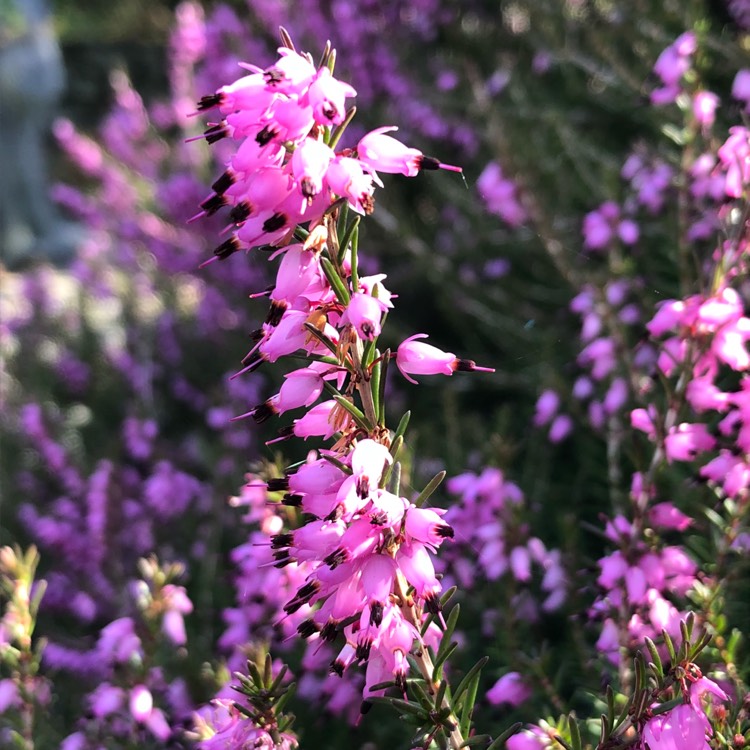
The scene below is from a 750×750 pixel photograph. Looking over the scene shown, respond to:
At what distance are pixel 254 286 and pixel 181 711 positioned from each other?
2810mm

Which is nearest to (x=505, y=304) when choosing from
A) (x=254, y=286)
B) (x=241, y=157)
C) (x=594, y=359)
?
(x=594, y=359)

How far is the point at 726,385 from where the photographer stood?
7.17 ft

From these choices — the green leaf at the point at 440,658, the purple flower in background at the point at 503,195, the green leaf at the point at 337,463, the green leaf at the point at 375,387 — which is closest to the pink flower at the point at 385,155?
the green leaf at the point at 375,387

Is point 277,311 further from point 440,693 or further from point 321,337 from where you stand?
point 440,693

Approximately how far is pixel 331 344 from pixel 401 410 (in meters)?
2.78

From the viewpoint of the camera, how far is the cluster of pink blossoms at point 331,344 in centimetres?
89

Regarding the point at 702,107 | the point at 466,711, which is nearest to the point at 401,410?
the point at 702,107

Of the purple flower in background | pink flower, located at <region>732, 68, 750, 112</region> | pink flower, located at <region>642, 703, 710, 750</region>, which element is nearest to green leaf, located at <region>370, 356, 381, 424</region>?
pink flower, located at <region>642, 703, 710, 750</region>

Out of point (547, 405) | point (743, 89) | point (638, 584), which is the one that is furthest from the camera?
point (547, 405)

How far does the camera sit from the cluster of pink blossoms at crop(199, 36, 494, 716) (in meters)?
0.89

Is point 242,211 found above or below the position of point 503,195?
above

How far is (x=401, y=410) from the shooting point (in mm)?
3711

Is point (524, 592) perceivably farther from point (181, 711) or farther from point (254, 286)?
point (254, 286)

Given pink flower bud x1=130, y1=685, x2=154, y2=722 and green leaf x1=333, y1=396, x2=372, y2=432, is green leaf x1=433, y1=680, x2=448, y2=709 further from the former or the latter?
pink flower bud x1=130, y1=685, x2=154, y2=722
